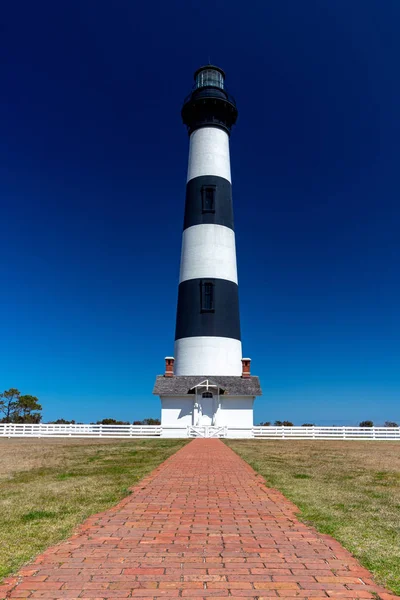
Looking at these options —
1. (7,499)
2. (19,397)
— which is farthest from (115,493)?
(19,397)

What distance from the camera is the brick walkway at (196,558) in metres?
3.64

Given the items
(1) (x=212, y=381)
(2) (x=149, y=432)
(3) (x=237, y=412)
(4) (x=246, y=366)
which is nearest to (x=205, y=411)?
(3) (x=237, y=412)

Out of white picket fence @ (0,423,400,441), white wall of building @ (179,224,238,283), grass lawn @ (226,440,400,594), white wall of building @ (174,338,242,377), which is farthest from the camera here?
white picket fence @ (0,423,400,441)

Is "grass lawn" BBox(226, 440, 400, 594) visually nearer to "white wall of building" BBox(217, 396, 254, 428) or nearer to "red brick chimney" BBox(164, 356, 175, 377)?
"white wall of building" BBox(217, 396, 254, 428)

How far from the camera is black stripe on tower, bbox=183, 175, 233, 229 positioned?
27.5 m

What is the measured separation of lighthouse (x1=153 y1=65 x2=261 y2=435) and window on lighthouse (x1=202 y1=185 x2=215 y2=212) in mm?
62

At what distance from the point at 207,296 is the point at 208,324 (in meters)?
1.71

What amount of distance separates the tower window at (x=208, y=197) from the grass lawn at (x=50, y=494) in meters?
17.1

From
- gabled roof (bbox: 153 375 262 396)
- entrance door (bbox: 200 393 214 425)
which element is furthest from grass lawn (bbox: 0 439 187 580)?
entrance door (bbox: 200 393 214 425)

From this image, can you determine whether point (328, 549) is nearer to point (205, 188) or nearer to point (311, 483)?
point (311, 483)

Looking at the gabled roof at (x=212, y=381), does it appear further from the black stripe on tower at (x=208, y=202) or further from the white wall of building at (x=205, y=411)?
the black stripe on tower at (x=208, y=202)

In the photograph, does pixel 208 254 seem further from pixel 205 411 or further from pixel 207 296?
pixel 205 411

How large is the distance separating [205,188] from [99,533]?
2477 cm

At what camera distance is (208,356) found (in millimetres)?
25531
